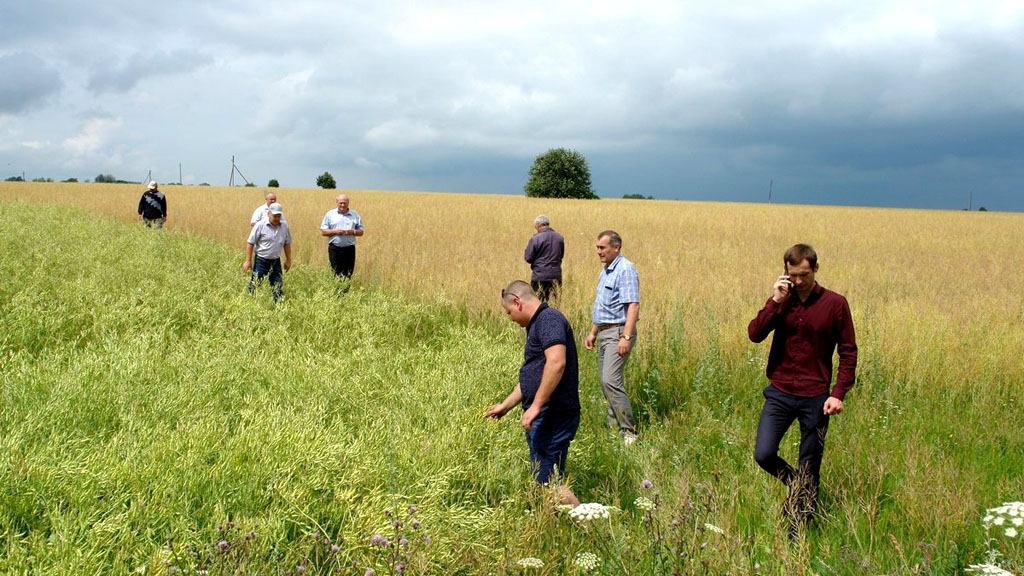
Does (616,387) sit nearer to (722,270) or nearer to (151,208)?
(722,270)

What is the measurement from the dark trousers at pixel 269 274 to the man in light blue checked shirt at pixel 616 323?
17.2 ft

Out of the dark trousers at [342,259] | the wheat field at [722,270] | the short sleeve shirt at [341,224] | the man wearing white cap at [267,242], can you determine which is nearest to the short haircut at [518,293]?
the wheat field at [722,270]

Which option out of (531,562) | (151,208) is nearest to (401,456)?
(531,562)

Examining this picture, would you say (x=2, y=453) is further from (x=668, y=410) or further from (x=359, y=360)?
(x=668, y=410)

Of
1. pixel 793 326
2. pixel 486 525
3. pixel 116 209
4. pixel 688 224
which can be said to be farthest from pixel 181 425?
pixel 116 209

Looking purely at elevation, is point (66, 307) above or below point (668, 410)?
above

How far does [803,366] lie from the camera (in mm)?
4055

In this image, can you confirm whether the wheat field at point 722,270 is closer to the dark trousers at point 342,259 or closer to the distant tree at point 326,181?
the dark trousers at point 342,259

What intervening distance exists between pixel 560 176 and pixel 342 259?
61.5 metres

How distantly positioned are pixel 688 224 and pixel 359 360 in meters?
22.3

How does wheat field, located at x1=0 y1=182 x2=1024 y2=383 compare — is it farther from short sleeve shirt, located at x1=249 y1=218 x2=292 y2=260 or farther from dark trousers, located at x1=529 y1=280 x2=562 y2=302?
short sleeve shirt, located at x1=249 y1=218 x2=292 y2=260

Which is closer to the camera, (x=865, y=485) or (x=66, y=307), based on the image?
(x=865, y=485)

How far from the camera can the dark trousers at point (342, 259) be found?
34.2ft

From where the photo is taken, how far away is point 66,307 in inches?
293
